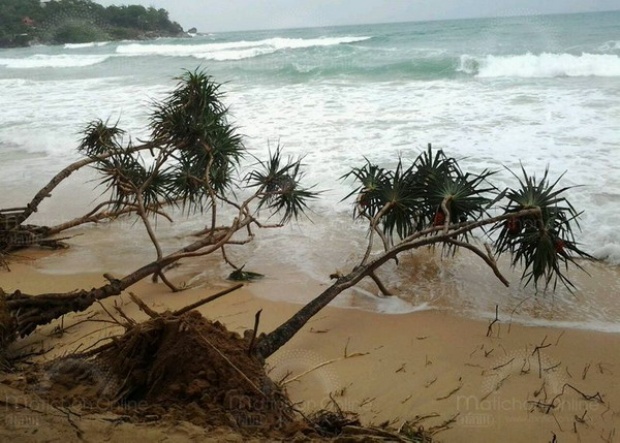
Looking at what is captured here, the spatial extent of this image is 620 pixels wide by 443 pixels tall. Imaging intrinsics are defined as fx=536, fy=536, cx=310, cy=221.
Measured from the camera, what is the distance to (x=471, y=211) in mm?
4582

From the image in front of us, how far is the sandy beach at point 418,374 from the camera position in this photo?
8.71 ft

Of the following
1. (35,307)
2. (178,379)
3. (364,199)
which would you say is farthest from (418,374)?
(35,307)

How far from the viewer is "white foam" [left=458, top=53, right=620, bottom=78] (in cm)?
1856

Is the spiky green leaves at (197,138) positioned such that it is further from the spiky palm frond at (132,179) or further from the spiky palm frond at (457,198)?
the spiky palm frond at (457,198)

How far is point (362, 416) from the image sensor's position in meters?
3.08

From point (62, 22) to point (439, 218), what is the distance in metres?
63.1

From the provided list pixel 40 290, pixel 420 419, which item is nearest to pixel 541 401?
pixel 420 419

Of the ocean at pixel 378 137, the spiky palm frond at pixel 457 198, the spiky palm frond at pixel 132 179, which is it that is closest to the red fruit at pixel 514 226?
the spiky palm frond at pixel 457 198

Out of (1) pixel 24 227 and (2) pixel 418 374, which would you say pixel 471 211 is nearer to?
(2) pixel 418 374

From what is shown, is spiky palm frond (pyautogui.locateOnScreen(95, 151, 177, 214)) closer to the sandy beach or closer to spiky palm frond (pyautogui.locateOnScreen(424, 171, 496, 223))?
the sandy beach

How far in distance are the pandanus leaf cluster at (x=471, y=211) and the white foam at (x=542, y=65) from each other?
1599 cm

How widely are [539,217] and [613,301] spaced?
116 centimetres

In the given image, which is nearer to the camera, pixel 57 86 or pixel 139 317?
pixel 139 317

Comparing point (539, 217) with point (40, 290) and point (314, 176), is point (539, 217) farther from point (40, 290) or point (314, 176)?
point (314, 176)
